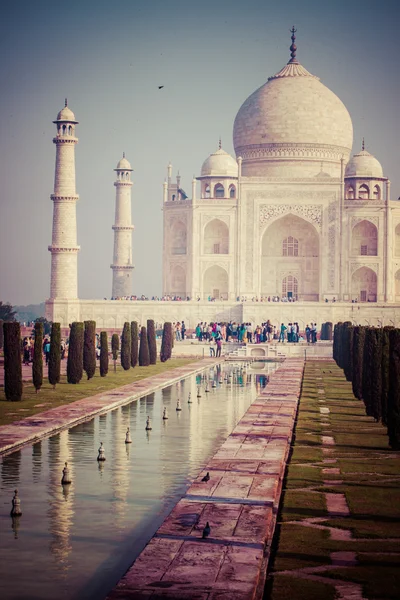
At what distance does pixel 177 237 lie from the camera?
126 feet

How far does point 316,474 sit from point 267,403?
5633 millimetres

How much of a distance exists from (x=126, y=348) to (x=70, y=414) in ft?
28.8

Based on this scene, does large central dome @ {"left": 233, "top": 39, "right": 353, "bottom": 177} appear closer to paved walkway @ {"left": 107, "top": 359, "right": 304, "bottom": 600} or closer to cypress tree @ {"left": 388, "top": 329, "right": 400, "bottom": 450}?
cypress tree @ {"left": 388, "top": 329, "right": 400, "bottom": 450}

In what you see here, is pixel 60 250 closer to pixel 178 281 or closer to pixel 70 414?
pixel 178 281

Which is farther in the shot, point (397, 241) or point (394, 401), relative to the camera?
point (397, 241)

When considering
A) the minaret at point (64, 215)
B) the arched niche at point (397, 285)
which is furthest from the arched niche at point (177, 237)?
the arched niche at point (397, 285)

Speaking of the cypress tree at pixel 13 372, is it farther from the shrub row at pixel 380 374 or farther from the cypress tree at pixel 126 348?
the cypress tree at pixel 126 348

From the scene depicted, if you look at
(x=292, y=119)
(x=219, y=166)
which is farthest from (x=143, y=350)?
(x=292, y=119)

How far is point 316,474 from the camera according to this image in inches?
343

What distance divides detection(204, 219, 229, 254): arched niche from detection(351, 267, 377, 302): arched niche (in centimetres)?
482

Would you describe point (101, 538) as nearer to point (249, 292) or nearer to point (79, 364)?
point (79, 364)

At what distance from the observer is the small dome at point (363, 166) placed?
39094 mm

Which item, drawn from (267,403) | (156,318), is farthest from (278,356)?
(267,403)

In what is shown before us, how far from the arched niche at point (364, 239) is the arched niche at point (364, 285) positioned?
69cm
